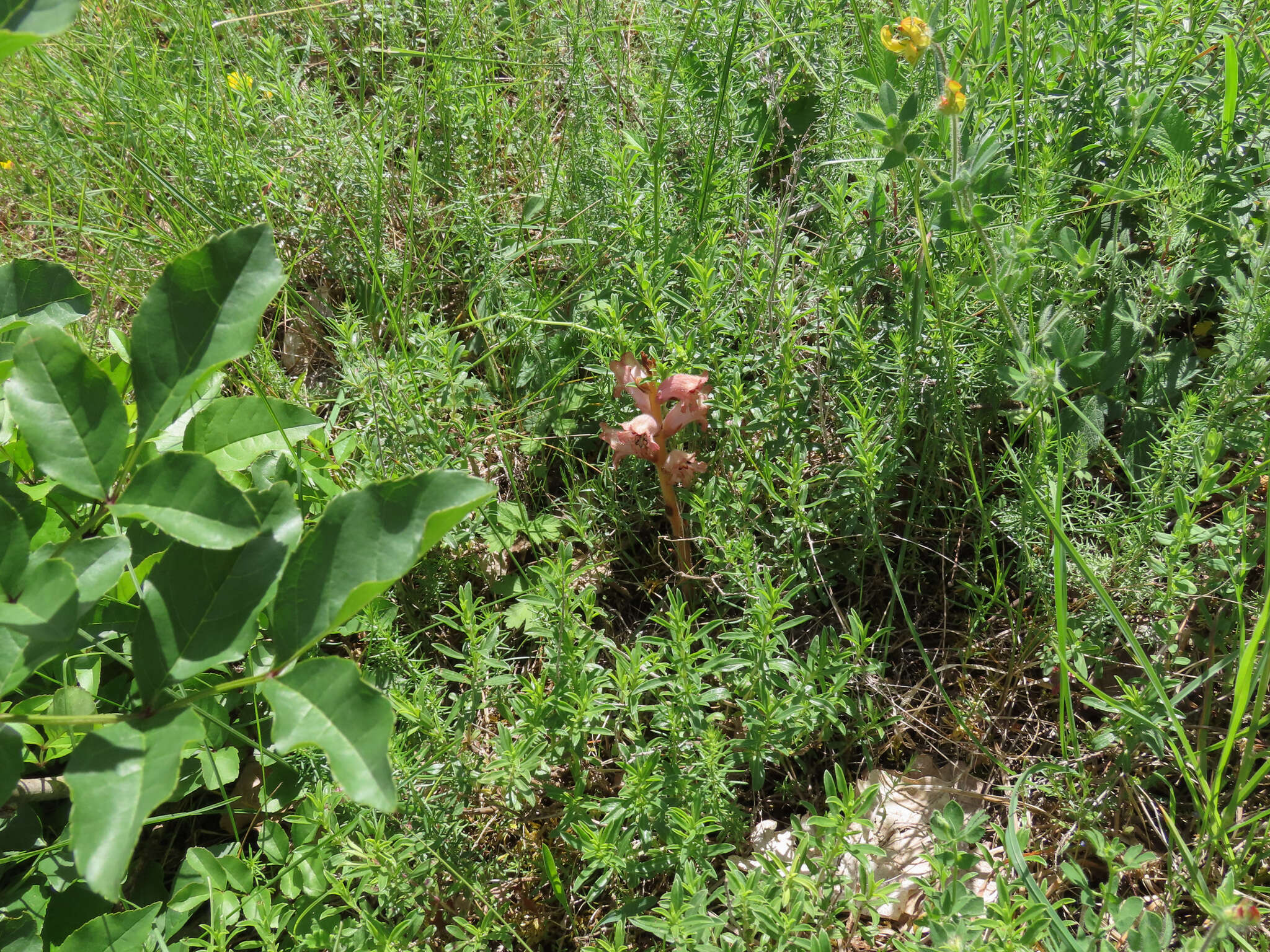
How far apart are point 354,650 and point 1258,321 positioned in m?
2.50

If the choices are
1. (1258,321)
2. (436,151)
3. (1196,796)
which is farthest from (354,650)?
(1258,321)

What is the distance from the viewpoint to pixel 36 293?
1.57 meters

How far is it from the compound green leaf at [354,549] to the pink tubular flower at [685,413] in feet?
4.33

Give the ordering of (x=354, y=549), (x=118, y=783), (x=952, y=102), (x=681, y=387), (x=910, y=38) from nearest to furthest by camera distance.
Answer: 1. (x=118, y=783)
2. (x=354, y=549)
3. (x=952, y=102)
4. (x=910, y=38)
5. (x=681, y=387)

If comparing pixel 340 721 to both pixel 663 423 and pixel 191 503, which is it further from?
pixel 663 423

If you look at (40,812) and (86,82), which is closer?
(40,812)

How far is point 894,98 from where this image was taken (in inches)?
76.7

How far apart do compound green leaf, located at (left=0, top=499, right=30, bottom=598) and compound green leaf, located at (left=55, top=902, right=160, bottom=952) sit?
999 millimetres

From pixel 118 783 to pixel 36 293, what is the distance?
1031 millimetres

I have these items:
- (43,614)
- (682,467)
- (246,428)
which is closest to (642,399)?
(682,467)

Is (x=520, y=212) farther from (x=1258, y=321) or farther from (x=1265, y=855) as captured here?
(x=1265, y=855)

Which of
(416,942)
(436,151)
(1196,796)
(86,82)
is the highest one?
(86,82)

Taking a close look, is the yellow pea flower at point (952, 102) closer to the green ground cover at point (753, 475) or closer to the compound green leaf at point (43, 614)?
the green ground cover at point (753, 475)

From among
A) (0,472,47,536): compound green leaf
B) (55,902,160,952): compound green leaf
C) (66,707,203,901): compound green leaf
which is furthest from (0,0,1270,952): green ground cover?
(66,707,203,901): compound green leaf
